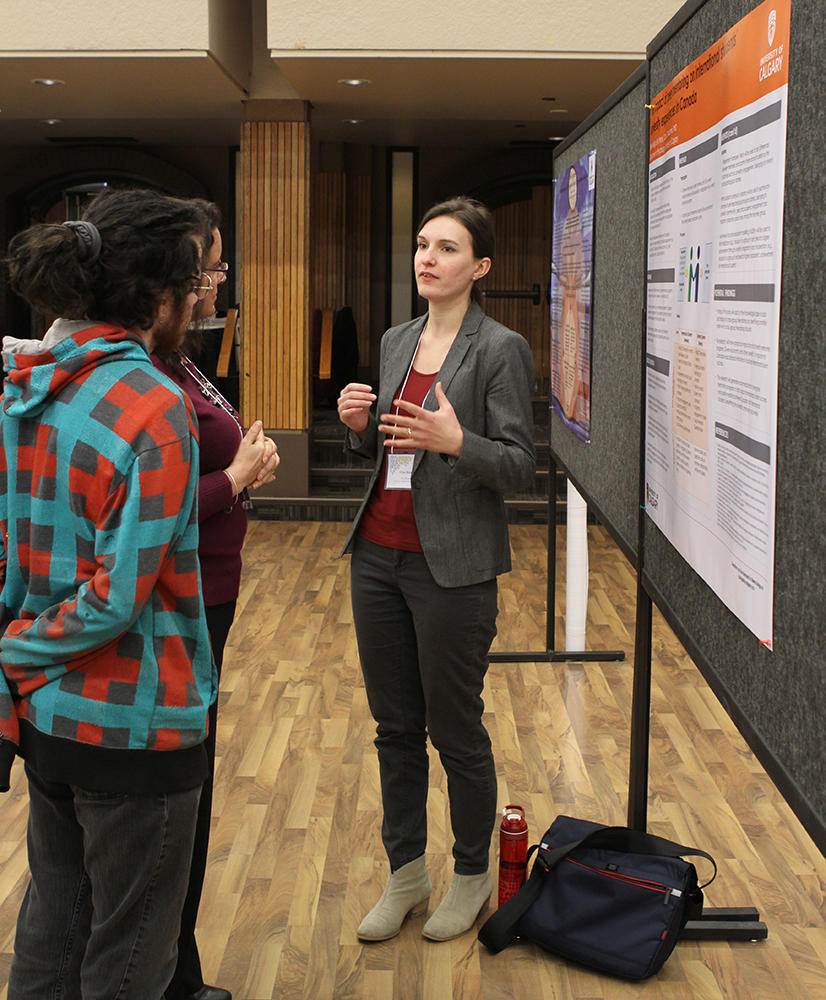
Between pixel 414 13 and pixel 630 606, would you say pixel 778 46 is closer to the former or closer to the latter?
pixel 630 606

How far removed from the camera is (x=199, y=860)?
214cm

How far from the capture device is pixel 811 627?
1.20m

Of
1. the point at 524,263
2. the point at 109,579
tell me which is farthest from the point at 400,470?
the point at 524,263

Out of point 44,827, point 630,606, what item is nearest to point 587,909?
point 44,827

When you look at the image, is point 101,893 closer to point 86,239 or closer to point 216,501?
point 216,501

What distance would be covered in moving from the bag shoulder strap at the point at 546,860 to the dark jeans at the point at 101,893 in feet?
3.43

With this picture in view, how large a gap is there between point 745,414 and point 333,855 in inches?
76.6

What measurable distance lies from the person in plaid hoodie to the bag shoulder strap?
3.53 ft

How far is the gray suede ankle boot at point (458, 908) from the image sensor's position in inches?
99.5

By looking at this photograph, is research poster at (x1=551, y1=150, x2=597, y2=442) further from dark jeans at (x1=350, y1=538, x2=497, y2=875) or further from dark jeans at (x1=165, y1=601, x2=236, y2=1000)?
dark jeans at (x1=165, y1=601, x2=236, y2=1000)

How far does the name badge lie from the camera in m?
2.42

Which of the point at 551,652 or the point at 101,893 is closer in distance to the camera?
the point at 101,893

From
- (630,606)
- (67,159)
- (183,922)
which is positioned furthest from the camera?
(67,159)

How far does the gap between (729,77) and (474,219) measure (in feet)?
3.22
